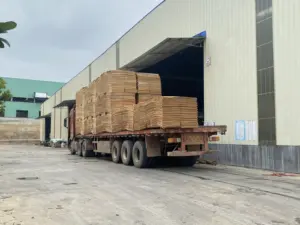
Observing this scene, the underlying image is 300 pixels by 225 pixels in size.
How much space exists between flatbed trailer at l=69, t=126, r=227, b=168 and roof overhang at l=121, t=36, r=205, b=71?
6137mm

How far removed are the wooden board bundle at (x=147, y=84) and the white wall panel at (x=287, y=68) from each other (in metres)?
5.82

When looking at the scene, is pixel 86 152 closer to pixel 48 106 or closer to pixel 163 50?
pixel 163 50

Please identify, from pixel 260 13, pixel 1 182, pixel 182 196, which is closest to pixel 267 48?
pixel 260 13

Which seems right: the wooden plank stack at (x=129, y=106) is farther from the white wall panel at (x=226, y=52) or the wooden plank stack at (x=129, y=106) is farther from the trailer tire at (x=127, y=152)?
the white wall panel at (x=226, y=52)

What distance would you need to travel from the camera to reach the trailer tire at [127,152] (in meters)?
15.6

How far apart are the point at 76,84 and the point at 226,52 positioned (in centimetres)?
3315

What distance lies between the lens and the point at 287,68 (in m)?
13.4

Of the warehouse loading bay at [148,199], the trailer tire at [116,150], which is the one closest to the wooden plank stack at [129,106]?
the trailer tire at [116,150]

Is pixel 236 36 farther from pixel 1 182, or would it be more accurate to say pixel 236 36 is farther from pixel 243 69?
pixel 1 182

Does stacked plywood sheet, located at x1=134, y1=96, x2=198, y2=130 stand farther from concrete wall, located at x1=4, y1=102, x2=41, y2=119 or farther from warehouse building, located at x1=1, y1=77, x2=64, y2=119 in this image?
warehouse building, located at x1=1, y1=77, x2=64, y2=119

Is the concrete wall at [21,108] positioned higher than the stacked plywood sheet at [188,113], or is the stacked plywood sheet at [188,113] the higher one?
the concrete wall at [21,108]

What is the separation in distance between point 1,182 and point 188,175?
5.85 meters

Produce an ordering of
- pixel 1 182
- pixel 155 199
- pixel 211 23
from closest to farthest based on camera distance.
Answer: pixel 155 199 → pixel 1 182 → pixel 211 23

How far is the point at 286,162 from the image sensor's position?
43.2 feet
